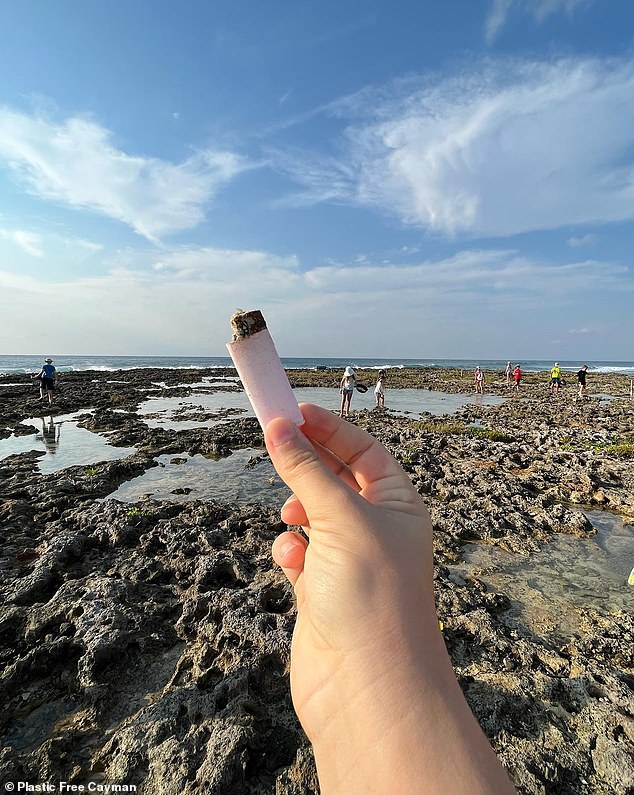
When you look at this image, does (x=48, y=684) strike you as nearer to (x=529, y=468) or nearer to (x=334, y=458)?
(x=334, y=458)

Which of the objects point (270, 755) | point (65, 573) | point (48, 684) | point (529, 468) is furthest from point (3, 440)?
point (529, 468)

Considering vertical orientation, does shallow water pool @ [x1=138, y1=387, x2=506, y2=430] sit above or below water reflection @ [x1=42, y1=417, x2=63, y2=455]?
below

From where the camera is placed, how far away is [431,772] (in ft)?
4.32

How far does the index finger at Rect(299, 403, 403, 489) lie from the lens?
7.51ft

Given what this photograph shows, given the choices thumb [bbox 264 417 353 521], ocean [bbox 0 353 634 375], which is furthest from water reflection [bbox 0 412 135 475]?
ocean [bbox 0 353 634 375]

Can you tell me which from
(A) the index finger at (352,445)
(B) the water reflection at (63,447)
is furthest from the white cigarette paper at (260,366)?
(B) the water reflection at (63,447)

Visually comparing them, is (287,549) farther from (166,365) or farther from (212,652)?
(166,365)

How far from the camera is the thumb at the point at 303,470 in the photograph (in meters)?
1.85

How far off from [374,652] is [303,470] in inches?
30.5

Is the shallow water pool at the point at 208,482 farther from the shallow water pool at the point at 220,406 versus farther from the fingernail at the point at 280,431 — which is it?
the fingernail at the point at 280,431

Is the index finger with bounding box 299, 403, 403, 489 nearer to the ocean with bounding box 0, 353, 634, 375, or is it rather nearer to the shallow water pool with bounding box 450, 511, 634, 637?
the shallow water pool with bounding box 450, 511, 634, 637

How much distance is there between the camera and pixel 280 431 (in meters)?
2.09

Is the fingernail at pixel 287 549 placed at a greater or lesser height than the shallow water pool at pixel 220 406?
greater

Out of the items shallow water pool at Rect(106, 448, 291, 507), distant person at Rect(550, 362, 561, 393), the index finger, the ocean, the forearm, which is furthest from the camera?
the ocean
